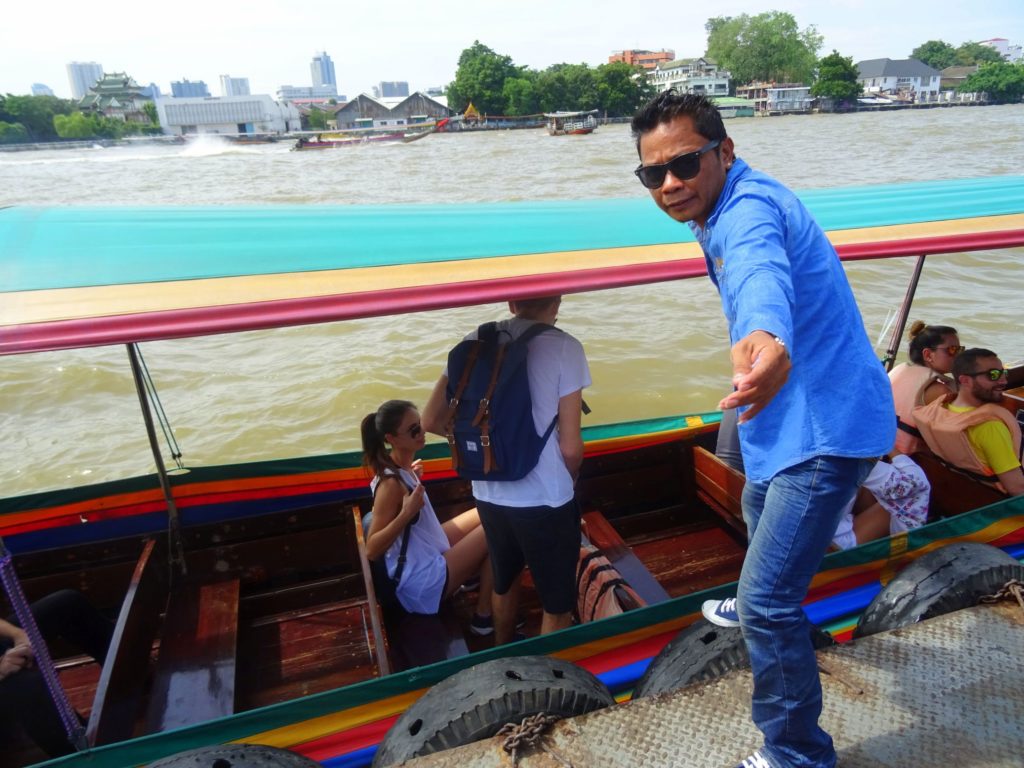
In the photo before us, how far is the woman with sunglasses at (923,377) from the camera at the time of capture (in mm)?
3752

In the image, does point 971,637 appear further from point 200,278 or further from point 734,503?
point 200,278

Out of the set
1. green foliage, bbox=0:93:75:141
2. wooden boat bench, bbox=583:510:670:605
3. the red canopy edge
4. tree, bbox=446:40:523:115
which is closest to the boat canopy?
the red canopy edge

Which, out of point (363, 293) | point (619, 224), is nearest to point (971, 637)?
point (619, 224)

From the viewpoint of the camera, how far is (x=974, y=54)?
434 ft

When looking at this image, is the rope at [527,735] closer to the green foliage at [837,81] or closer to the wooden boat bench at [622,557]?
the wooden boat bench at [622,557]

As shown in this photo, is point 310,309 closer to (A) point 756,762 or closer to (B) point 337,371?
(A) point 756,762

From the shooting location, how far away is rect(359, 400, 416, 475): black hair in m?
2.81

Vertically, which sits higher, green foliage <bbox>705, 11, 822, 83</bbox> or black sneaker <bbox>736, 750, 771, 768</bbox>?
green foliage <bbox>705, 11, 822, 83</bbox>

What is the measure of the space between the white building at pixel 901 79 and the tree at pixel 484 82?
4885 centimetres

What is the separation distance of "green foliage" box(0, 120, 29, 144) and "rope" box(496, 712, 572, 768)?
105m

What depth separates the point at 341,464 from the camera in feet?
12.6

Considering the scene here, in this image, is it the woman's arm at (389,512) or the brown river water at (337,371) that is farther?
the brown river water at (337,371)

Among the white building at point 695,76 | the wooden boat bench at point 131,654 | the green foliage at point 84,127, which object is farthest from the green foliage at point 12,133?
the wooden boat bench at point 131,654

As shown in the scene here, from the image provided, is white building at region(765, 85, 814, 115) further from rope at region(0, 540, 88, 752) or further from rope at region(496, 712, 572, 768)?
rope at region(0, 540, 88, 752)
